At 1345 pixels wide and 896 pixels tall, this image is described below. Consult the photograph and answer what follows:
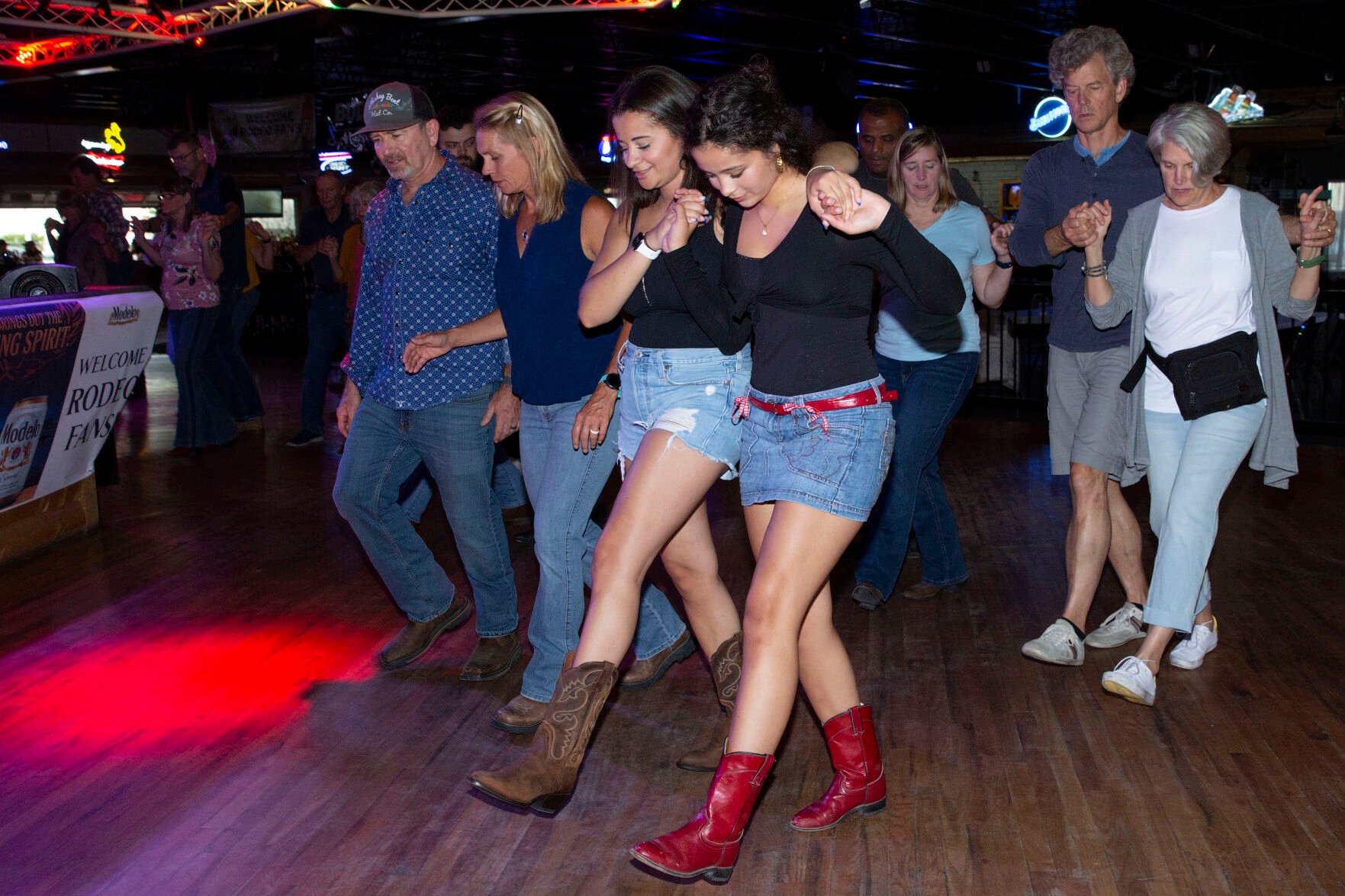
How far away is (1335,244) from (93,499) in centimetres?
2264

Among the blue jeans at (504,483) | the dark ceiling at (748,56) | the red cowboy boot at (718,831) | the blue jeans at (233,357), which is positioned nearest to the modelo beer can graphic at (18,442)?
the blue jeans at (504,483)

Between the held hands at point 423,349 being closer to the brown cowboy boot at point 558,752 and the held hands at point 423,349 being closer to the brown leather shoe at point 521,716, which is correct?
the brown leather shoe at point 521,716

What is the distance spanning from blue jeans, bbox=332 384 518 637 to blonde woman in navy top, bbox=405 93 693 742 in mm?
302

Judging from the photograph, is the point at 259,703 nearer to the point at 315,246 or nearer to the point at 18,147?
the point at 315,246

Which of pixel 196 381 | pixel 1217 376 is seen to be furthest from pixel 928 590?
pixel 196 381

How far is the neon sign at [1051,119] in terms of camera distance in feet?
58.8

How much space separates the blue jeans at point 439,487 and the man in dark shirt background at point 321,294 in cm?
434

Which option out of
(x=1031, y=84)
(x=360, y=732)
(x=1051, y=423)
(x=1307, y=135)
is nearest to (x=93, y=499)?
(x=360, y=732)

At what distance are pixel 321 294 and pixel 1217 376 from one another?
6114 mm

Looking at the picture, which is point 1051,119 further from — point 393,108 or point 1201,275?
point 393,108

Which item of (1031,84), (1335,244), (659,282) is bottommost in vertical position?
(1335,244)

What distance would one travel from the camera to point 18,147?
22531 millimetres

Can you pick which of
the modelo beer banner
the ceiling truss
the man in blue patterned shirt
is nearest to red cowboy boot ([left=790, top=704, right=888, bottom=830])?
the man in blue patterned shirt

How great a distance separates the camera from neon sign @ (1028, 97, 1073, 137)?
17922 millimetres
